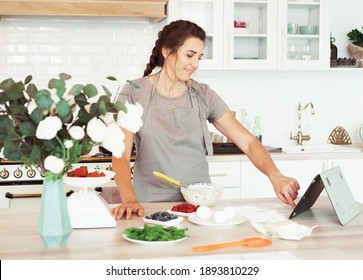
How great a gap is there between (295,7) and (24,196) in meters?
2.58

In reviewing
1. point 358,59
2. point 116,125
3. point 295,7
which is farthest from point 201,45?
point 358,59

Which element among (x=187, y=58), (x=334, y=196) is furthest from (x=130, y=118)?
(x=187, y=58)

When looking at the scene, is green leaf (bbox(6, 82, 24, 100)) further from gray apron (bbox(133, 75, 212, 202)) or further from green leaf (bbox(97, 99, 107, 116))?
gray apron (bbox(133, 75, 212, 202))

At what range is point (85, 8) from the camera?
451 cm

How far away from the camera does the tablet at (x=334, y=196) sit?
243cm

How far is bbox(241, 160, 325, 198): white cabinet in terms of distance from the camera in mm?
4621

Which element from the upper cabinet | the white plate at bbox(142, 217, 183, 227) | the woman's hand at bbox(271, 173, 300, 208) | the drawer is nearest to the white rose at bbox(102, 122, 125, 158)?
the white plate at bbox(142, 217, 183, 227)

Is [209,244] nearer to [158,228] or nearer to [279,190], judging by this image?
[158,228]

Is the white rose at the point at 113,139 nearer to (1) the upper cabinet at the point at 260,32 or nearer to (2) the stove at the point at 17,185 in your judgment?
(2) the stove at the point at 17,185

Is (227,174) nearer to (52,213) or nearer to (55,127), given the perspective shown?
A: (52,213)

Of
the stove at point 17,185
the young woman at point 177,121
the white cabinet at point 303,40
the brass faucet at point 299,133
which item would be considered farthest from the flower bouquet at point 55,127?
the brass faucet at point 299,133

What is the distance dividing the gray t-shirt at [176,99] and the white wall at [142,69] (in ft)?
5.99

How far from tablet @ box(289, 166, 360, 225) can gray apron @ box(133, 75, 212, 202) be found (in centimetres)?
74

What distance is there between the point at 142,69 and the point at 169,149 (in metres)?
2.01
